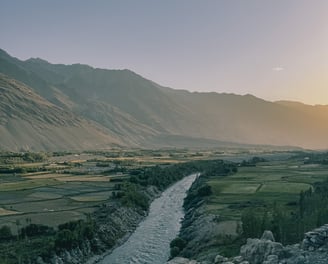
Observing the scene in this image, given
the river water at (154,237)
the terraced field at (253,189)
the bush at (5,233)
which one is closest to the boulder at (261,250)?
the river water at (154,237)

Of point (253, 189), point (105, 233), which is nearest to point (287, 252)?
point (105, 233)

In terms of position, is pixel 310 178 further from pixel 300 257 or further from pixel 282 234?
pixel 300 257

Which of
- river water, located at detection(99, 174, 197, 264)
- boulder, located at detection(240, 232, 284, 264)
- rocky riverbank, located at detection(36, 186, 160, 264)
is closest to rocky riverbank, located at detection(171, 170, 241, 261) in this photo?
river water, located at detection(99, 174, 197, 264)

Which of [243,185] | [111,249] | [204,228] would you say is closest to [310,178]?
[243,185]

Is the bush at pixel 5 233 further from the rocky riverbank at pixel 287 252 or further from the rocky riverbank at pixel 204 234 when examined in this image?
the rocky riverbank at pixel 287 252

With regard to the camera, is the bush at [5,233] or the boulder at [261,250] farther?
the bush at [5,233]

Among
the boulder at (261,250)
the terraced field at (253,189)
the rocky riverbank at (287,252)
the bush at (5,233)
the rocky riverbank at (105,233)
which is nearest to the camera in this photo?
the rocky riverbank at (287,252)

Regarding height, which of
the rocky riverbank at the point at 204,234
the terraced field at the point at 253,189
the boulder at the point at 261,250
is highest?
the boulder at the point at 261,250

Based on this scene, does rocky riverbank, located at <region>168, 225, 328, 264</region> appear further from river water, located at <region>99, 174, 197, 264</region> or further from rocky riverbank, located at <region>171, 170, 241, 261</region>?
river water, located at <region>99, 174, 197, 264</region>

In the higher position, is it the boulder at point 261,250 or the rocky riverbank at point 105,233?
the boulder at point 261,250
